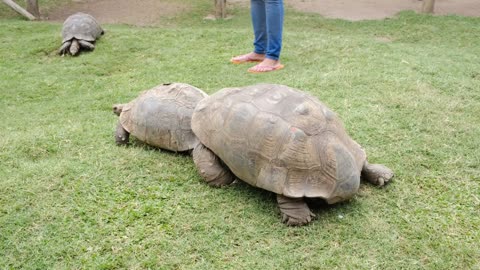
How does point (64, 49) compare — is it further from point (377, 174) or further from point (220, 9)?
point (377, 174)

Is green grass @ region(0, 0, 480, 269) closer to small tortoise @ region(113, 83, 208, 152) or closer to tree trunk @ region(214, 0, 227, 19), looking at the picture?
small tortoise @ region(113, 83, 208, 152)

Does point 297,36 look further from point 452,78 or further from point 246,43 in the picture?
point 452,78

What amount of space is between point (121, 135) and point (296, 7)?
25.4ft

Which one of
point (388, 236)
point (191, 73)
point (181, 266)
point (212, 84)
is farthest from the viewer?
point (191, 73)

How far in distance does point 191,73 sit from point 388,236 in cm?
357

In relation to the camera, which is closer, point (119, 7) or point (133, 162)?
point (133, 162)

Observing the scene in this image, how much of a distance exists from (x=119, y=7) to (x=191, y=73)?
19.5 ft

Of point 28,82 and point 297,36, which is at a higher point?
point 297,36

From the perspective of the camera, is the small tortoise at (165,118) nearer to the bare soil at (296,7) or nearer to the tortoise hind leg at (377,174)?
the tortoise hind leg at (377,174)

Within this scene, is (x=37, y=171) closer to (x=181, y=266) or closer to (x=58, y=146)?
(x=58, y=146)

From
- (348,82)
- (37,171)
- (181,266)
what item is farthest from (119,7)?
(181,266)

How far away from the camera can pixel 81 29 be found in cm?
684

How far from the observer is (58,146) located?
3396 millimetres

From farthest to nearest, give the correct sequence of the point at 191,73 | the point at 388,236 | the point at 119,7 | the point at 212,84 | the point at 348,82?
the point at 119,7, the point at 191,73, the point at 212,84, the point at 348,82, the point at 388,236
